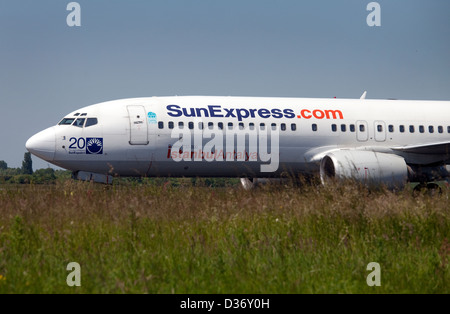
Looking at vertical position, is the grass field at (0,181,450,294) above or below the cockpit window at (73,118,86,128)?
below

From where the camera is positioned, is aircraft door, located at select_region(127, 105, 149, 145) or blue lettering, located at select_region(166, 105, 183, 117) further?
blue lettering, located at select_region(166, 105, 183, 117)

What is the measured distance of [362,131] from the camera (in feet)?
62.7

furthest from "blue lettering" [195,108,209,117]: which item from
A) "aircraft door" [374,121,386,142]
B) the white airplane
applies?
"aircraft door" [374,121,386,142]

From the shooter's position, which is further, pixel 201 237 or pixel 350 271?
pixel 201 237

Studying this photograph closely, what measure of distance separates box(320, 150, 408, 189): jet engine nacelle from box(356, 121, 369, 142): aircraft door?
151 cm

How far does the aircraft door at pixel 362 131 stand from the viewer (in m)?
19.1

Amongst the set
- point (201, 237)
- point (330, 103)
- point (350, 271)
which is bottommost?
point (350, 271)

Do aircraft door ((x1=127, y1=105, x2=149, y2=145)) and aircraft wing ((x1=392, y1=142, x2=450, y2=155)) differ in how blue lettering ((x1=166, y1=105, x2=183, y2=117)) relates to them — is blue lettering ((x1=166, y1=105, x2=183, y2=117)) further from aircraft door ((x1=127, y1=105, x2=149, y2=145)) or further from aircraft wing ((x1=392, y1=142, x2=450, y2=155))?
aircraft wing ((x1=392, y1=142, x2=450, y2=155))

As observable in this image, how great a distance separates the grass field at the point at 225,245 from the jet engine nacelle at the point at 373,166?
633 cm

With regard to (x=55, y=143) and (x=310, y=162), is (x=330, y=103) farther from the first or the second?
(x=55, y=143)

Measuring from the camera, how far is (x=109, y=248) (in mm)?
6973

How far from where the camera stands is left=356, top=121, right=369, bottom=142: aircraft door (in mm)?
19062
